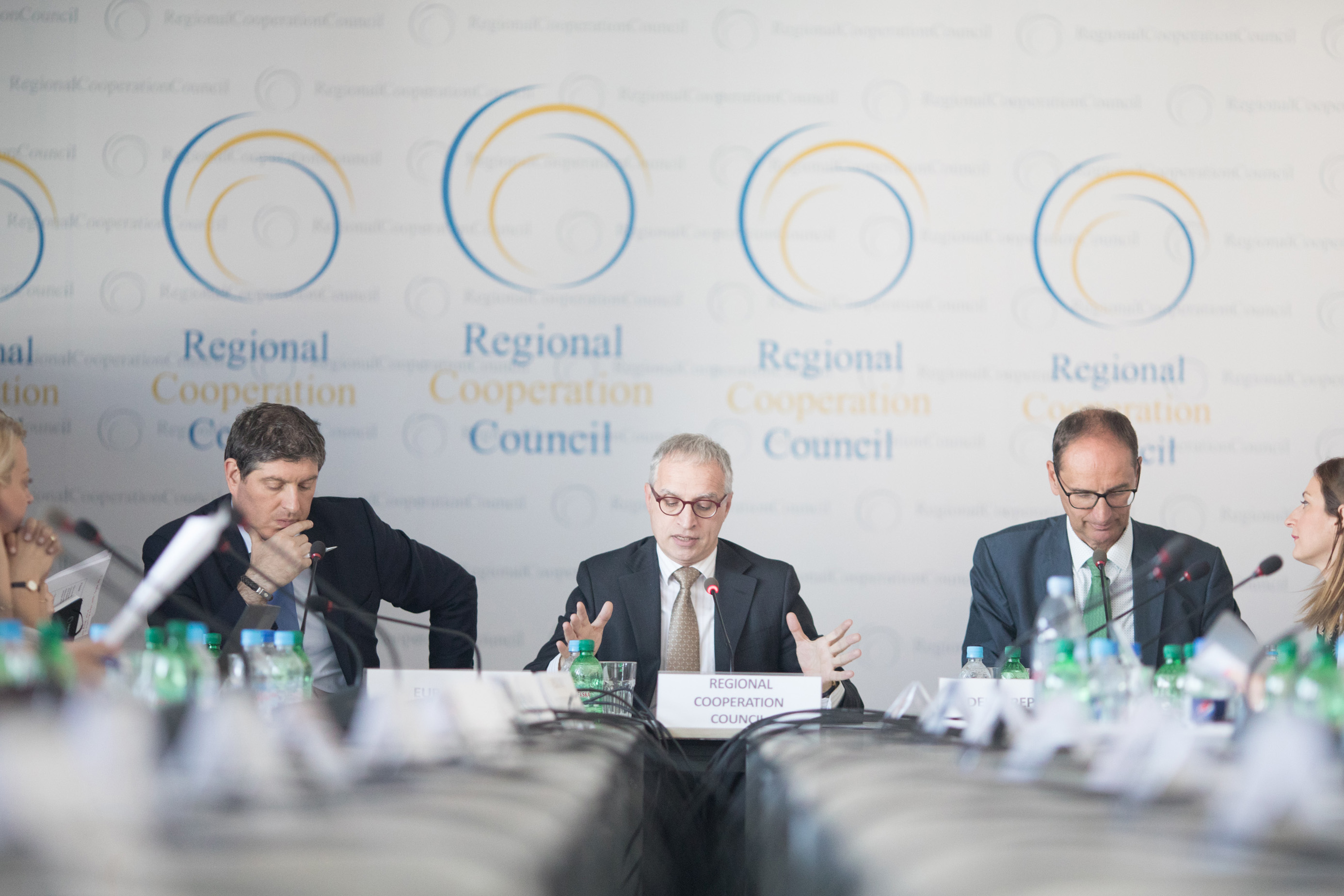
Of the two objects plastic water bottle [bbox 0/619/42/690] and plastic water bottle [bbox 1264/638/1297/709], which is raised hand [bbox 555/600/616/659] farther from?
plastic water bottle [bbox 0/619/42/690]

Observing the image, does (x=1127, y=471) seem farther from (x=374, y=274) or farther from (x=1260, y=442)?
(x=374, y=274)

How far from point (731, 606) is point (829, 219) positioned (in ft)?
5.44

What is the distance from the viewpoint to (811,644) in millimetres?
2674

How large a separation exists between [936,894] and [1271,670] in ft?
3.51

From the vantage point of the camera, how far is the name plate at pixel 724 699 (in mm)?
2121

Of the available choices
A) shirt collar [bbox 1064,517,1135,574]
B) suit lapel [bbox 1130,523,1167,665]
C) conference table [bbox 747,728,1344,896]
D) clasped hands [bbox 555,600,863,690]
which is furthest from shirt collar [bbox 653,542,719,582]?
conference table [bbox 747,728,1344,896]

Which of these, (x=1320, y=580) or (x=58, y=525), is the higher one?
(x=58, y=525)

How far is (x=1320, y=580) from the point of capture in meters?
2.74

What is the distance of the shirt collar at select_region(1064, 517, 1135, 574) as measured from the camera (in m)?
2.93

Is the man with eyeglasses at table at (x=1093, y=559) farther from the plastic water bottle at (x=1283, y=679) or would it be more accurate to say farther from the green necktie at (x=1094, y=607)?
the plastic water bottle at (x=1283, y=679)

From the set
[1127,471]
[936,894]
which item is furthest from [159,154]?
[936,894]

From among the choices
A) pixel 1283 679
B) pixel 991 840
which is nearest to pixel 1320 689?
pixel 1283 679

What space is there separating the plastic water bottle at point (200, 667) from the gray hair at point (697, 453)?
130 centimetres

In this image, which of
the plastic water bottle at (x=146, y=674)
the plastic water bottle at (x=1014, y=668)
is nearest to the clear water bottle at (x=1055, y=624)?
the plastic water bottle at (x=1014, y=668)
